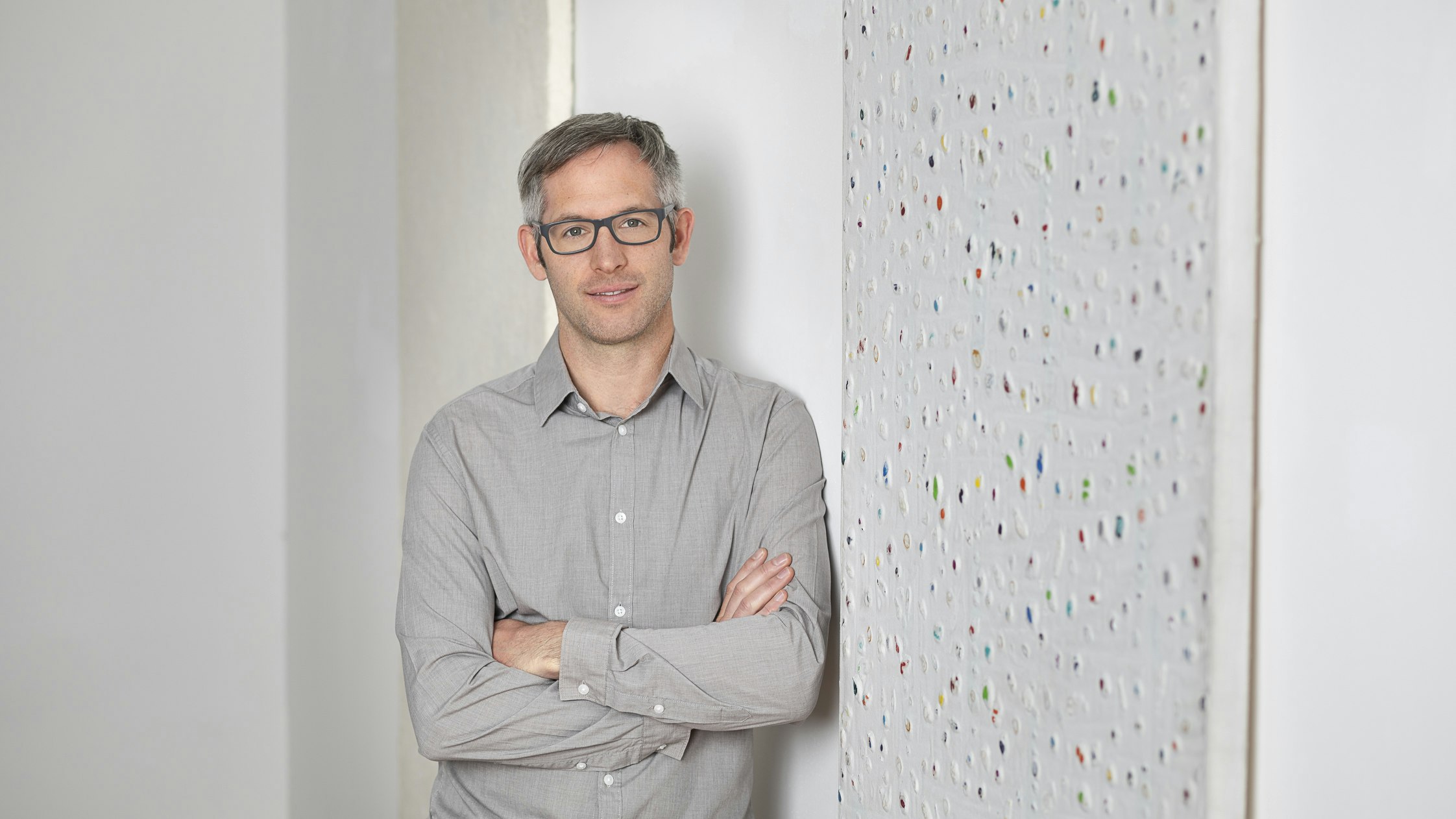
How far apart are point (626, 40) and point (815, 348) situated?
1.19m

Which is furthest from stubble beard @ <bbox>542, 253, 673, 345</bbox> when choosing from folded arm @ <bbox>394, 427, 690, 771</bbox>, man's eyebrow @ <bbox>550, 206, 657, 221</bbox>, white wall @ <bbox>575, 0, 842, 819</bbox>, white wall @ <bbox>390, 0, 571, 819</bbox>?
white wall @ <bbox>390, 0, 571, 819</bbox>

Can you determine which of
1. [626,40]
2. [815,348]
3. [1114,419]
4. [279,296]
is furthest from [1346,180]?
[279,296]

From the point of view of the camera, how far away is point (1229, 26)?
1.07 metres

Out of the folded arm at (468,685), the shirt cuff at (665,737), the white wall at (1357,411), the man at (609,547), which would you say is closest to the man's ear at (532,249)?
the man at (609,547)

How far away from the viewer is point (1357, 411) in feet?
3.44

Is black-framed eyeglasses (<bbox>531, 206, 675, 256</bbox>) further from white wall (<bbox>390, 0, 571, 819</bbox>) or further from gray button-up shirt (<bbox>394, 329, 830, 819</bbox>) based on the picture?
white wall (<bbox>390, 0, 571, 819</bbox>)

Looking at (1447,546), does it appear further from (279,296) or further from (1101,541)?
(279,296)

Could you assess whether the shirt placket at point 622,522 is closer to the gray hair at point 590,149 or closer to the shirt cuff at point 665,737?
the shirt cuff at point 665,737

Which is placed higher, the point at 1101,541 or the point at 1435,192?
the point at 1435,192

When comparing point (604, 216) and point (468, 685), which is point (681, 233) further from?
point (468, 685)

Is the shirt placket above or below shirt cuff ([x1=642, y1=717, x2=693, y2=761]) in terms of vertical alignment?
above

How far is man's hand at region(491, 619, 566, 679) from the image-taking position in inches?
78.4

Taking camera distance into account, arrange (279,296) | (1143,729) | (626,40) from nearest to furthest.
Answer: (1143,729)
(626,40)
(279,296)

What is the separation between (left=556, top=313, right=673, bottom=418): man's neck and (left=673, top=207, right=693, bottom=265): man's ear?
0.15 meters
